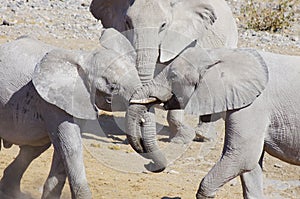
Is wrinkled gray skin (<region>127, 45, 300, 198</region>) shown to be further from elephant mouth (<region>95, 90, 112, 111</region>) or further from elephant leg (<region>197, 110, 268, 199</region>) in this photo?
elephant mouth (<region>95, 90, 112, 111</region>)

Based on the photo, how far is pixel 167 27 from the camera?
5793mm

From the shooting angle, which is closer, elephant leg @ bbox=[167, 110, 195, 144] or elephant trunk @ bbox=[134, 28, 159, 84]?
elephant trunk @ bbox=[134, 28, 159, 84]

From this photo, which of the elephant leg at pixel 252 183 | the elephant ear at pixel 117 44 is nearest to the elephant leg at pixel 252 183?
the elephant leg at pixel 252 183

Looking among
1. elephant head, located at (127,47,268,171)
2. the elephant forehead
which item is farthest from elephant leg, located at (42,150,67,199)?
the elephant forehead

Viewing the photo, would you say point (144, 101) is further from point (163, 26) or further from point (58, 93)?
point (163, 26)

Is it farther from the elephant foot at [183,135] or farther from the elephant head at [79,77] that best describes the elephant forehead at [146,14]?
the elephant head at [79,77]

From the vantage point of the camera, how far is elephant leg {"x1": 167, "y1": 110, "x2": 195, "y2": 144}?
6570mm

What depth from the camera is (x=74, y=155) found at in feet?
14.1

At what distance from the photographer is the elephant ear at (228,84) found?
14.5 feet

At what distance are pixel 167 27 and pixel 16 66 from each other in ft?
4.97

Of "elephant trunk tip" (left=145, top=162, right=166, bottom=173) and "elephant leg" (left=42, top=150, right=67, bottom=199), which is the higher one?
"elephant trunk tip" (left=145, top=162, right=166, bottom=173)

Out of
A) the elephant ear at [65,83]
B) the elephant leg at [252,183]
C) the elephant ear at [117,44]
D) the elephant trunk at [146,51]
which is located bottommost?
the elephant leg at [252,183]

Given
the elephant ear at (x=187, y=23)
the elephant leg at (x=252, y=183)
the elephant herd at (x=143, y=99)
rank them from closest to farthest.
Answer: the elephant herd at (x=143, y=99) < the elephant leg at (x=252, y=183) < the elephant ear at (x=187, y=23)

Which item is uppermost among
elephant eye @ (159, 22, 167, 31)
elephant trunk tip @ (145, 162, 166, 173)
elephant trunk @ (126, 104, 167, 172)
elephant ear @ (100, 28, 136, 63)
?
elephant ear @ (100, 28, 136, 63)
